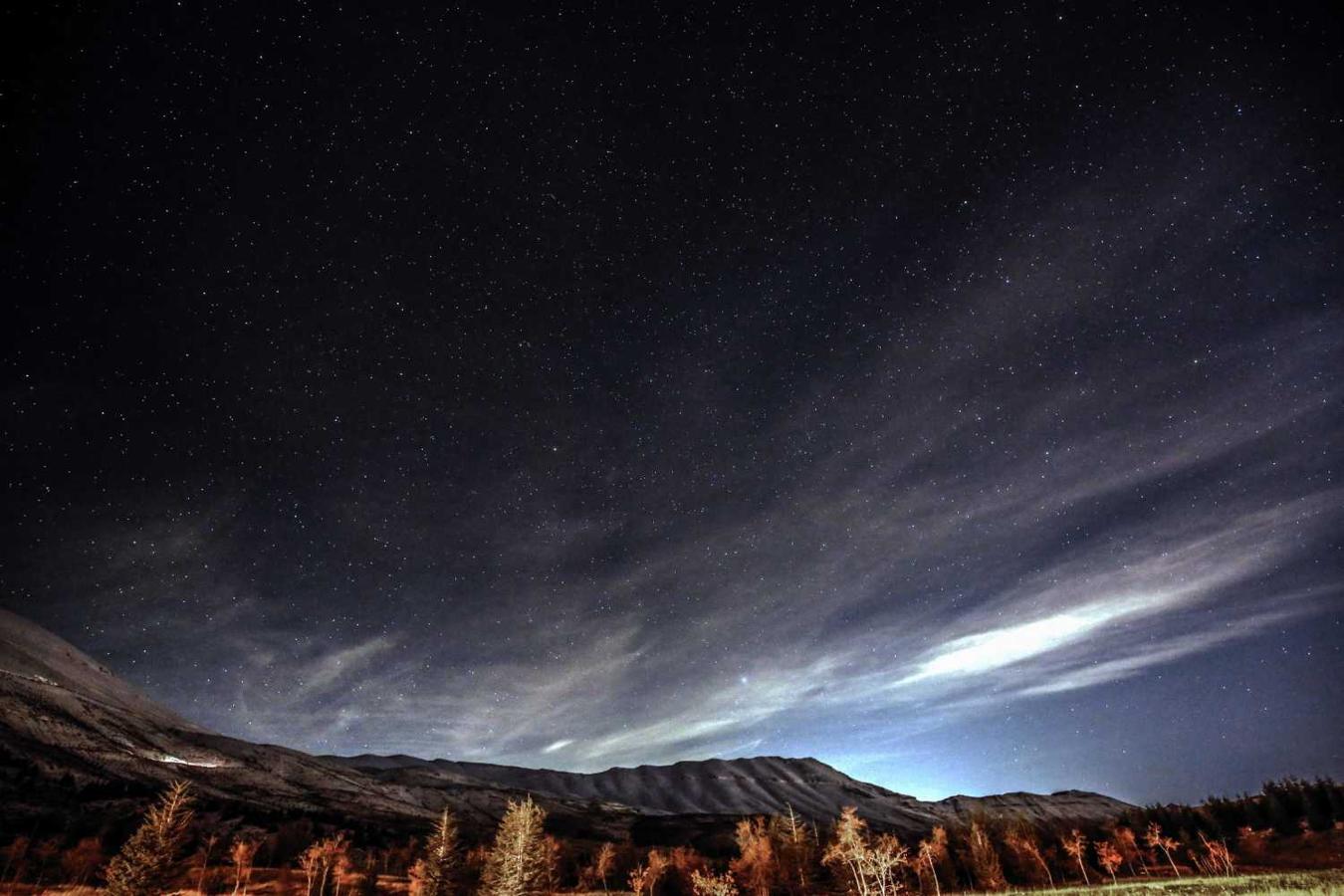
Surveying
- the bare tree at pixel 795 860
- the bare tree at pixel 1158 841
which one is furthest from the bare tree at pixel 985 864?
the bare tree at pixel 1158 841

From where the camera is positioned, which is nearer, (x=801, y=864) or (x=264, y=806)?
(x=801, y=864)

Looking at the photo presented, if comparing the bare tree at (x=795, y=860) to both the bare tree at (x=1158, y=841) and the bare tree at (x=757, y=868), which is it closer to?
the bare tree at (x=757, y=868)

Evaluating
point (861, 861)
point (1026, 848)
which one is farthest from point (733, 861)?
point (861, 861)

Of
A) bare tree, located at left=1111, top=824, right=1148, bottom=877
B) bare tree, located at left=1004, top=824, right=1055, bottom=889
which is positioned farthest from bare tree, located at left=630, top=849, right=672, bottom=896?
bare tree, located at left=1111, top=824, right=1148, bottom=877

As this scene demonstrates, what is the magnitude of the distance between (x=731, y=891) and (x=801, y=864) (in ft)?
108

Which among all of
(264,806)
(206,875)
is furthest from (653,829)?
(206,875)

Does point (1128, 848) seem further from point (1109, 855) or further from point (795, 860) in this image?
point (795, 860)

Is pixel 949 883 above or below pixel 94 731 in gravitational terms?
below

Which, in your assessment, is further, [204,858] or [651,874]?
[651,874]

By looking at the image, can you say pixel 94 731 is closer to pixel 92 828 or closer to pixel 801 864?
pixel 92 828

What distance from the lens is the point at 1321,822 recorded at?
10669cm

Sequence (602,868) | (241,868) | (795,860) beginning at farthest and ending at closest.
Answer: (602,868)
(795,860)
(241,868)

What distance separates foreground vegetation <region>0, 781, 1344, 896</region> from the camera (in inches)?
2842

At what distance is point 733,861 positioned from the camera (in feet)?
377
